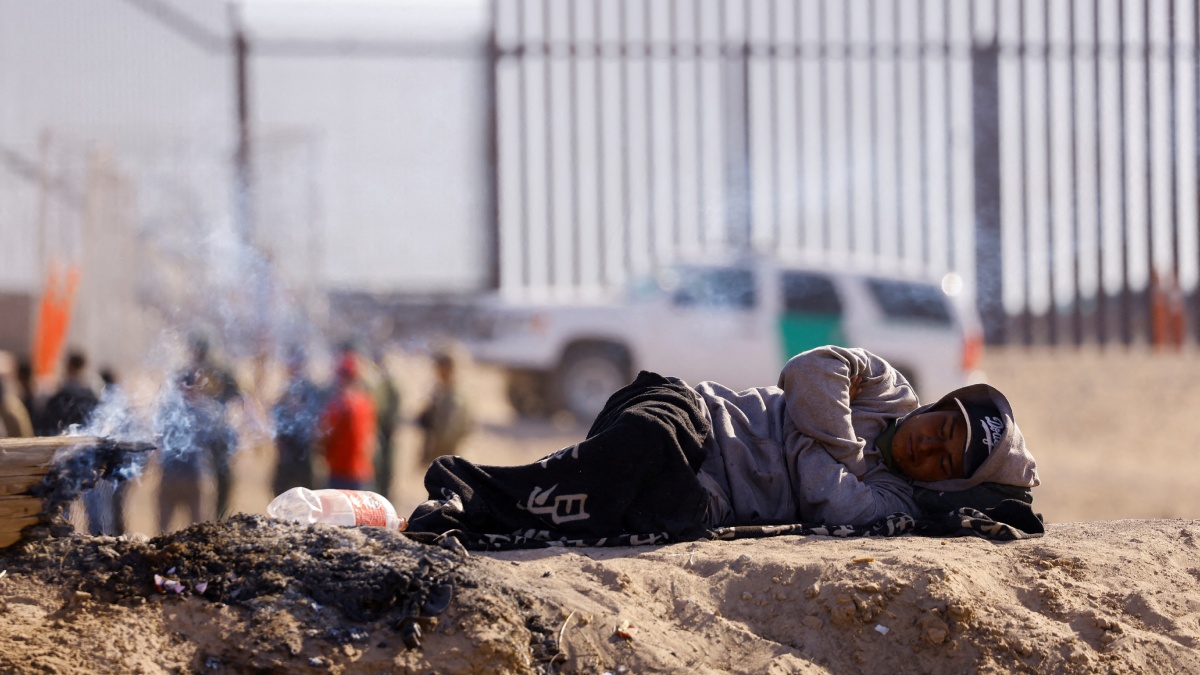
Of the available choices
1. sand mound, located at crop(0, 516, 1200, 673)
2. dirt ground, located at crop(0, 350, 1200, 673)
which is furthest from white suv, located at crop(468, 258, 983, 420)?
sand mound, located at crop(0, 516, 1200, 673)

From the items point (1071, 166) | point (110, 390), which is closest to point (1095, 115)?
point (1071, 166)

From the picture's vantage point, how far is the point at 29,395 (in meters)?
7.76

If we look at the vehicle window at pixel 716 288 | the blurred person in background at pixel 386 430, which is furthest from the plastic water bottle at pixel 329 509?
the vehicle window at pixel 716 288

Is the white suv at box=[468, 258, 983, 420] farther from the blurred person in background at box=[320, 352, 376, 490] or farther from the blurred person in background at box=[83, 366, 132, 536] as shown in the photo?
the blurred person in background at box=[83, 366, 132, 536]

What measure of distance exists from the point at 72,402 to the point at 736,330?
6.49 metres

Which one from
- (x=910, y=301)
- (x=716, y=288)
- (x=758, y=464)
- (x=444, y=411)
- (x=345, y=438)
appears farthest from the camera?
(x=910, y=301)

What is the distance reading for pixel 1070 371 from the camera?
1481cm

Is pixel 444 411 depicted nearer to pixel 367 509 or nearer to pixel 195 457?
pixel 195 457

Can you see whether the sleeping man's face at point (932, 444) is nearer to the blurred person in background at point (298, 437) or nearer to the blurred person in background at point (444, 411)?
the blurred person in background at point (298, 437)

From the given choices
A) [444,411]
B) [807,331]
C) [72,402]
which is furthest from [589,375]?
[72,402]

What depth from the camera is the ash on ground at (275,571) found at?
2.76 m

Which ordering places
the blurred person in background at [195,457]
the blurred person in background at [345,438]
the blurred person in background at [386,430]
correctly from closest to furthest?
1. the blurred person in background at [195,457]
2. the blurred person in background at [345,438]
3. the blurred person in background at [386,430]

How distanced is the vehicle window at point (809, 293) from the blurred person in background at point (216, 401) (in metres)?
6.06

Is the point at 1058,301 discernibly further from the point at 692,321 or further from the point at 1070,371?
the point at 692,321
